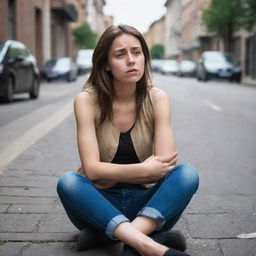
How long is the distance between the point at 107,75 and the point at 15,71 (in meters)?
11.0

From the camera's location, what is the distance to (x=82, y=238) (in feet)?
9.75

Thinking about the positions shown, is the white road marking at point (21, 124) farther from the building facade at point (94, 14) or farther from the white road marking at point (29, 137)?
the building facade at point (94, 14)

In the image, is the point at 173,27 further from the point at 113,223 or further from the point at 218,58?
the point at 113,223

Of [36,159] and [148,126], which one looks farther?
[36,159]

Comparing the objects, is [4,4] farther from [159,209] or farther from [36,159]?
[159,209]

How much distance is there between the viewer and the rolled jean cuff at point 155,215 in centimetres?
280

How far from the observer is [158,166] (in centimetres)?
301

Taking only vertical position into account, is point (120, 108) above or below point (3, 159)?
above

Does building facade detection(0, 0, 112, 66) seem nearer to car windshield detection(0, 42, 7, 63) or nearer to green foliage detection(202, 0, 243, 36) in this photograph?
car windshield detection(0, 42, 7, 63)

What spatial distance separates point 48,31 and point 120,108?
3357 centimetres

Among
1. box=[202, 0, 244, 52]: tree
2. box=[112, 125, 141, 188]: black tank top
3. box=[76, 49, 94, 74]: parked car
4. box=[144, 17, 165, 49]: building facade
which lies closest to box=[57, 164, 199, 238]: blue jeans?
box=[112, 125, 141, 188]: black tank top

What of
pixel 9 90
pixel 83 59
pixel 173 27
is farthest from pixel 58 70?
pixel 173 27

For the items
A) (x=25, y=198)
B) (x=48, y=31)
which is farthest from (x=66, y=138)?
(x=48, y=31)

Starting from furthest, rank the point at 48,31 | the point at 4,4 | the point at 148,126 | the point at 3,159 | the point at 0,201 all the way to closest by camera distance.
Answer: the point at 48,31 → the point at 4,4 → the point at 3,159 → the point at 0,201 → the point at 148,126
